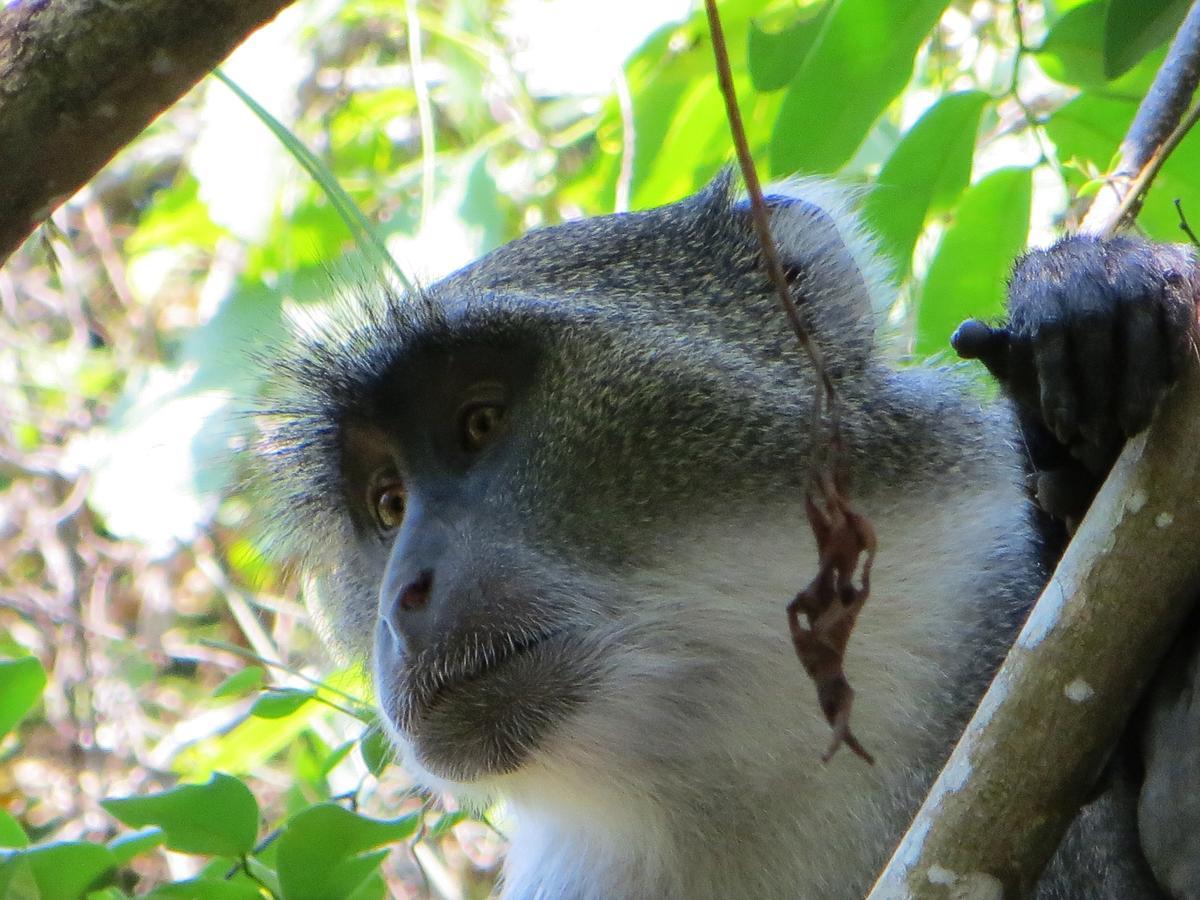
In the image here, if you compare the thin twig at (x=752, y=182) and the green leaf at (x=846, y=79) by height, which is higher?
the thin twig at (x=752, y=182)

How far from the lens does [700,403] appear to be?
123 inches

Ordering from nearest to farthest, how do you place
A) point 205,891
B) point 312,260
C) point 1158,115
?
point 205,891 → point 1158,115 → point 312,260

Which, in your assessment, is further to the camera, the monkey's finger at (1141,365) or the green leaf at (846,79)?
the green leaf at (846,79)

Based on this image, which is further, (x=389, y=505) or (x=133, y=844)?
(x=389, y=505)

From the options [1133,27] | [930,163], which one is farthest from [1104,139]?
[1133,27]

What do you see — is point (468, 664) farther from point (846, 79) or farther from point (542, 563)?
point (846, 79)

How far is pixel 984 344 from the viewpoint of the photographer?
2.32 metres

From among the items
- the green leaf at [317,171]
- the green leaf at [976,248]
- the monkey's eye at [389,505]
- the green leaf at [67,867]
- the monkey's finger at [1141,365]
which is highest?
the green leaf at [317,171]

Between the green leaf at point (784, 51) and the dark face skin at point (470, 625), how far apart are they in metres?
0.87

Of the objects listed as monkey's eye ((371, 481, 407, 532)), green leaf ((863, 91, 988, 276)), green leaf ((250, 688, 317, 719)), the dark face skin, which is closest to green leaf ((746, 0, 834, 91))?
green leaf ((863, 91, 988, 276))

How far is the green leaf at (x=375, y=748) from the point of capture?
11.6 feet

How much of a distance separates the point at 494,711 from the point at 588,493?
0.47 m

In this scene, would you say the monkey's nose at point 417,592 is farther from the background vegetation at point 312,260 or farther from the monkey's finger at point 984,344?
the monkey's finger at point 984,344

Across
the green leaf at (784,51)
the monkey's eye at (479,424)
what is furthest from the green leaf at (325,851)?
the green leaf at (784,51)
